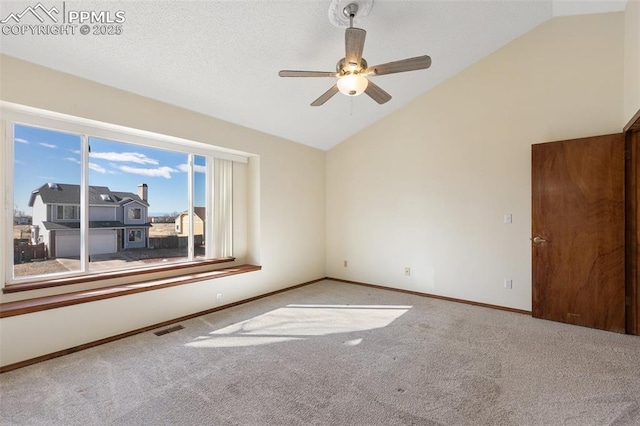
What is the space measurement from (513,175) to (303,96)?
9.75ft

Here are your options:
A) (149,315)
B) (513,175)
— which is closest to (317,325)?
(149,315)

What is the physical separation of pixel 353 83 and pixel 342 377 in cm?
242

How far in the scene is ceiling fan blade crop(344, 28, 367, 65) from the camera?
2086 mm

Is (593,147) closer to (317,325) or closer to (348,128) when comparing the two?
(348,128)

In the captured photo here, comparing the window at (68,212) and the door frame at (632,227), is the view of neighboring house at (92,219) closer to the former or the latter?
the window at (68,212)

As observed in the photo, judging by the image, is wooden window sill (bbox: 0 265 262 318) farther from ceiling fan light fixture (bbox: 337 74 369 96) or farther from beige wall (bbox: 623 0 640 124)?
beige wall (bbox: 623 0 640 124)

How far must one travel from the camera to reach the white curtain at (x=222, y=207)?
14.2 ft

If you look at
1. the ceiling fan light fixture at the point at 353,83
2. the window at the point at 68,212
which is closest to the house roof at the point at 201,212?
the window at the point at 68,212

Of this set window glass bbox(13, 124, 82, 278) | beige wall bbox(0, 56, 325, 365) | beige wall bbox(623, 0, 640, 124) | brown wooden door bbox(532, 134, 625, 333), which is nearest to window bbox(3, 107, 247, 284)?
window glass bbox(13, 124, 82, 278)

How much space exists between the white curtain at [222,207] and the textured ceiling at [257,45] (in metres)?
0.77

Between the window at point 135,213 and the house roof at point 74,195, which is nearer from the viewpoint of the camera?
the house roof at point 74,195

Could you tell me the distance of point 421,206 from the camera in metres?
4.53

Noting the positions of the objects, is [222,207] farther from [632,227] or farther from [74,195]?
[632,227]

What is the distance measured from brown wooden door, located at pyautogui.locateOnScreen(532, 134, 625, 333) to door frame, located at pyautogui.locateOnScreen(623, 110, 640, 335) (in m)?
0.06
